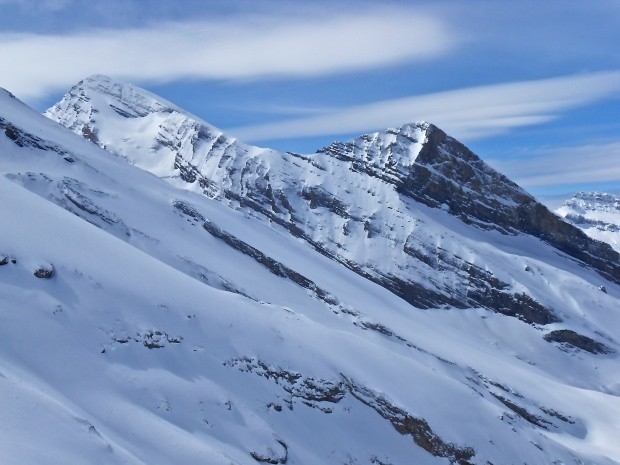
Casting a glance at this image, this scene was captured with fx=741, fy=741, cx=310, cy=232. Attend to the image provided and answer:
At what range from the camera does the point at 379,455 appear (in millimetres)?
30703

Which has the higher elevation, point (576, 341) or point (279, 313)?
point (576, 341)

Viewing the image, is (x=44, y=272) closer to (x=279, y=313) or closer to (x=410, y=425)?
(x=279, y=313)

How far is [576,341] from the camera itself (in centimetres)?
9619

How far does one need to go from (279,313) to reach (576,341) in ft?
226

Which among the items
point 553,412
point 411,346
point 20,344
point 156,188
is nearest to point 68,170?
point 156,188

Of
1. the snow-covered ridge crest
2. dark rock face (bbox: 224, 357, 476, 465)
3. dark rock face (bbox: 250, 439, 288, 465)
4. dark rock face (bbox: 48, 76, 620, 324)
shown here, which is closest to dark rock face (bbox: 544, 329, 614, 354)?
dark rock face (bbox: 48, 76, 620, 324)

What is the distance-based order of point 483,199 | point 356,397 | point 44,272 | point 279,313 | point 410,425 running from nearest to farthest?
point 44,272 → point 356,397 → point 410,425 → point 279,313 → point 483,199

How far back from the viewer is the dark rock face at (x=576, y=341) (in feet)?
313

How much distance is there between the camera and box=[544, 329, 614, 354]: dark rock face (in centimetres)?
9525

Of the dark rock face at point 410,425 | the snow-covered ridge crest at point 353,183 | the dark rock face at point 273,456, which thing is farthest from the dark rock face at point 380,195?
the dark rock face at point 273,456

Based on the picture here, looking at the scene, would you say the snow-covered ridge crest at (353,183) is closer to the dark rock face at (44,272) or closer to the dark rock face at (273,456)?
the dark rock face at (273,456)

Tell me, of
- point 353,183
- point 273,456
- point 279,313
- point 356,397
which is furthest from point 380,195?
point 273,456

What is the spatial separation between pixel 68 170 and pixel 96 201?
6230mm

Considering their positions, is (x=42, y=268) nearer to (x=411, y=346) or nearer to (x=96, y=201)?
(x=96, y=201)
